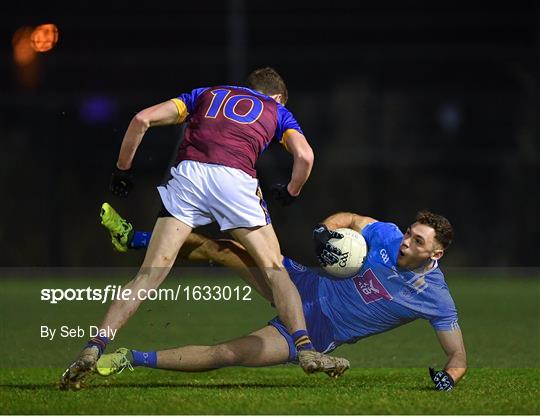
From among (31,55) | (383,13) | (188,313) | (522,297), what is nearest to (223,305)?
(188,313)

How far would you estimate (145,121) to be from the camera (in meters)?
8.55

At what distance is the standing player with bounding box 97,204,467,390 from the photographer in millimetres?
8703

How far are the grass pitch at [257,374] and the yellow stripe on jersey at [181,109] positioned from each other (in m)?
1.38

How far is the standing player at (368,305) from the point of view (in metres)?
8.70

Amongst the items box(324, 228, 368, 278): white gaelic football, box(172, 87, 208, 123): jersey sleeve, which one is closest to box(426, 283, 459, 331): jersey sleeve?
box(324, 228, 368, 278): white gaelic football

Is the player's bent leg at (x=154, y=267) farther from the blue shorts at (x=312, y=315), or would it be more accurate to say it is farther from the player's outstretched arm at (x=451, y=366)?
the player's outstretched arm at (x=451, y=366)

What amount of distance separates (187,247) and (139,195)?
37.7 ft

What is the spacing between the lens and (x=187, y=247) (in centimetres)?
944

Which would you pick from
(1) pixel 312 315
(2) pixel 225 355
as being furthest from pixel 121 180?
(1) pixel 312 315

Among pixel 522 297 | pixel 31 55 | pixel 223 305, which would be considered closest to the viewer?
pixel 223 305

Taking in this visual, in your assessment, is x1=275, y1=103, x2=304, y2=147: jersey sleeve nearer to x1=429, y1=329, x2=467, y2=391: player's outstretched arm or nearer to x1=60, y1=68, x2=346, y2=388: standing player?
x1=60, y1=68, x2=346, y2=388: standing player

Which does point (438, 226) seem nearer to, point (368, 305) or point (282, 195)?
point (368, 305)

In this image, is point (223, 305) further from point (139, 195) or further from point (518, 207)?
point (518, 207)

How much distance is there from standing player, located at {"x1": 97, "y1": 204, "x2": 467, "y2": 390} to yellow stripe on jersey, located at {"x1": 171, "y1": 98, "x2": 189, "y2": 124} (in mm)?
925
